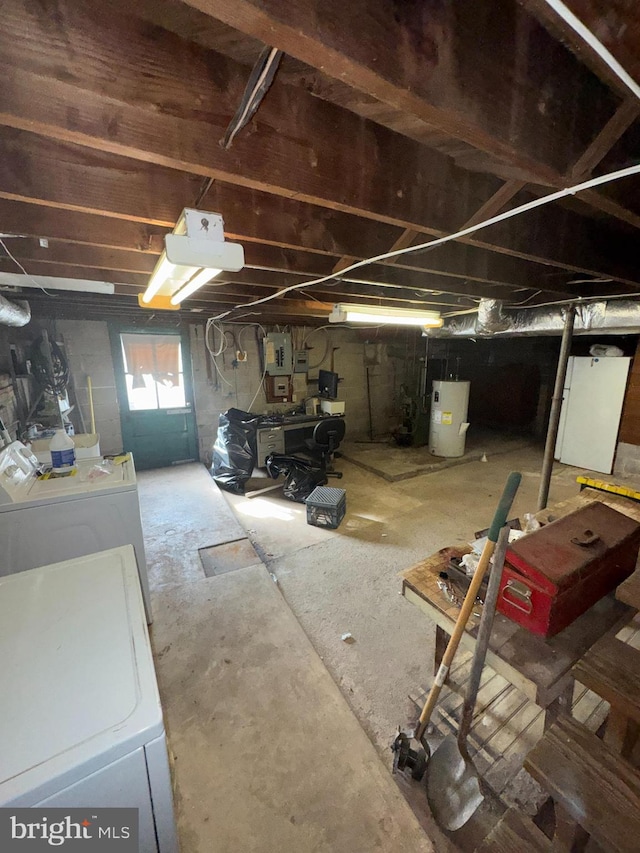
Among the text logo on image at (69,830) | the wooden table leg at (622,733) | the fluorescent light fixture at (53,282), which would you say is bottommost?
the wooden table leg at (622,733)

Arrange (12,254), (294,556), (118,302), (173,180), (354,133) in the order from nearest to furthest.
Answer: (354,133) → (173,180) → (12,254) → (294,556) → (118,302)

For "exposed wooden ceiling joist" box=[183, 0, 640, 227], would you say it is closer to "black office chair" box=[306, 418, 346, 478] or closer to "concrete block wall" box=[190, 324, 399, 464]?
"black office chair" box=[306, 418, 346, 478]

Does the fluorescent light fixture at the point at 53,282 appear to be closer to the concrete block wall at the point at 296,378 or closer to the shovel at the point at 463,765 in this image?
the concrete block wall at the point at 296,378

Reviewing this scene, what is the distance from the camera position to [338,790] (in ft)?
4.41

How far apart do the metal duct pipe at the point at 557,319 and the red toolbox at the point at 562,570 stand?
7.57ft

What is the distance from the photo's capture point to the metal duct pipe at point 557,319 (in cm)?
290

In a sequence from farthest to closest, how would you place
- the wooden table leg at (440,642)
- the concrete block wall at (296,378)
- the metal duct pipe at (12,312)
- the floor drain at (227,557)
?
the concrete block wall at (296,378) → the floor drain at (227,557) → the metal duct pipe at (12,312) → the wooden table leg at (440,642)

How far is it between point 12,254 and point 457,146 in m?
2.02

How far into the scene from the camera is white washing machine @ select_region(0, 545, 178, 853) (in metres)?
0.65

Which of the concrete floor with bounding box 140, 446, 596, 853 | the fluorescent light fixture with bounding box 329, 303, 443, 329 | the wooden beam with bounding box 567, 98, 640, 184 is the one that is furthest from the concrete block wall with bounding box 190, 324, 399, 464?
the wooden beam with bounding box 567, 98, 640, 184

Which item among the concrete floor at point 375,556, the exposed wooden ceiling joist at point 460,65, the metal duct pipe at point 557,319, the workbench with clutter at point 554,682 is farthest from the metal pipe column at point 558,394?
the exposed wooden ceiling joist at point 460,65

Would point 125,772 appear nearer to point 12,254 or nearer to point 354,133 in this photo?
point 354,133

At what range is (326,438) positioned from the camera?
4383 millimetres

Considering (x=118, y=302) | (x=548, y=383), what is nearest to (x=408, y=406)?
(x=548, y=383)
